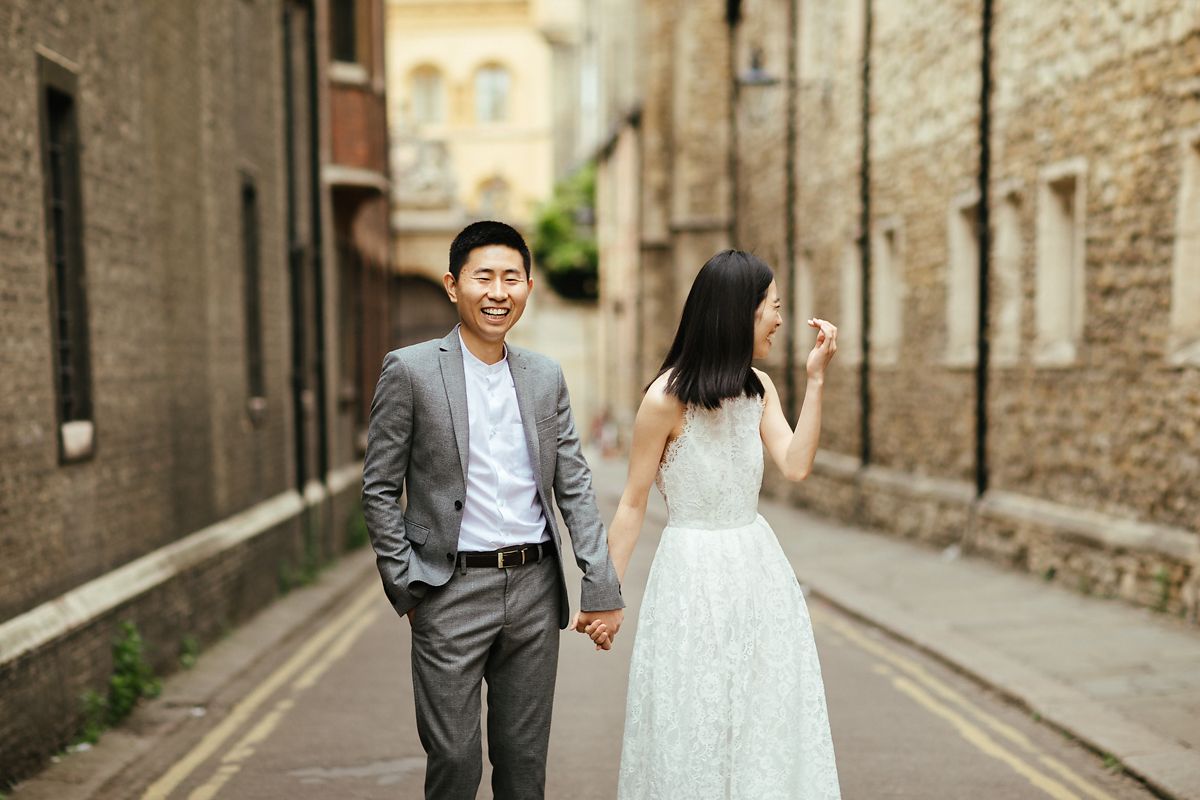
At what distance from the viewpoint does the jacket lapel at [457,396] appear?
4250 millimetres

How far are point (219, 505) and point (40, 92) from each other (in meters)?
4.58

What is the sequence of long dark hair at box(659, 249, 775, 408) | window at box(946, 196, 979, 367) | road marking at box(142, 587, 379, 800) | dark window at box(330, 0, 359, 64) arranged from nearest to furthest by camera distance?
1. long dark hair at box(659, 249, 775, 408)
2. road marking at box(142, 587, 379, 800)
3. window at box(946, 196, 979, 367)
4. dark window at box(330, 0, 359, 64)

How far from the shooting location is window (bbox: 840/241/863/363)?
2034cm

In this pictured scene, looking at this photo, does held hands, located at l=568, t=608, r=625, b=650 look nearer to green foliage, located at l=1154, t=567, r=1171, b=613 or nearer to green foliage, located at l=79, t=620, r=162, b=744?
green foliage, located at l=79, t=620, r=162, b=744

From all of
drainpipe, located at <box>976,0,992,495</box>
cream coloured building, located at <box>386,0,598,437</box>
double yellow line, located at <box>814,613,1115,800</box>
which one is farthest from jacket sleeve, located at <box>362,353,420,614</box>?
cream coloured building, located at <box>386,0,598,437</box>

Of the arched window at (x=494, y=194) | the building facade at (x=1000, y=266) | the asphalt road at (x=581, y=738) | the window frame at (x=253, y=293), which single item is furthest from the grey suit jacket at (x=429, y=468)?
the arched window at (x=494, y=194)

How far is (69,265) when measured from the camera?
8.16 meters

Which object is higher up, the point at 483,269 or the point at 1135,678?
the point at 483,269

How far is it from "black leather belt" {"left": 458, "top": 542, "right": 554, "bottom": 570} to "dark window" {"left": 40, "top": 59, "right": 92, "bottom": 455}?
446cm

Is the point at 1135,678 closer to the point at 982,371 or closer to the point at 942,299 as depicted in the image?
the point at 982,371

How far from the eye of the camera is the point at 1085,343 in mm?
12625

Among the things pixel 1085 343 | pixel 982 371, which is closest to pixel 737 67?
pixel 982 371

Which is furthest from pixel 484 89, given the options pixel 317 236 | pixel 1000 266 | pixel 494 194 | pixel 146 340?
pixel 146 340

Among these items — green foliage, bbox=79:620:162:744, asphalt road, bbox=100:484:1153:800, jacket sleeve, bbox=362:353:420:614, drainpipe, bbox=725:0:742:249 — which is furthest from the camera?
drainpipe, bbox=725:0:742:249
